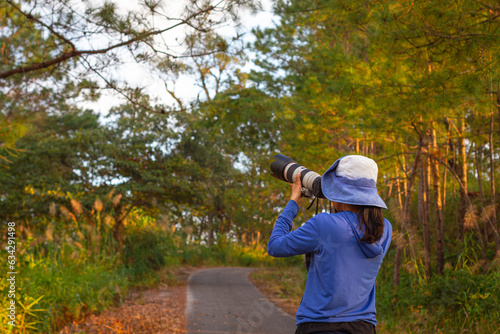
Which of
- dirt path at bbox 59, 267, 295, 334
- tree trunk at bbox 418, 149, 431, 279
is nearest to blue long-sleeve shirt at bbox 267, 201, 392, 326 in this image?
dirt path at bbox 59, 267, 295, 334

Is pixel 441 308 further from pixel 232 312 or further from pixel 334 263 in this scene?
pixel 334 263

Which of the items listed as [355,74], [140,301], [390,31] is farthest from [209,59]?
[140,301]

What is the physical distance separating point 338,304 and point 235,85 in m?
10.4

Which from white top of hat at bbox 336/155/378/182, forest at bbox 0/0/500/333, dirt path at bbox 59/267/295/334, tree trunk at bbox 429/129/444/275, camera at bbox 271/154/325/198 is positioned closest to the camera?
white top of hat at bbox 336/155/378/182

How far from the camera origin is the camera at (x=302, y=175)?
2.47 m

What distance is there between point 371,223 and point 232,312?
20.4ft

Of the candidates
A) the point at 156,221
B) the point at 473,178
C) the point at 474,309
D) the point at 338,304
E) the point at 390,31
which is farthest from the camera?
the point at 156,221

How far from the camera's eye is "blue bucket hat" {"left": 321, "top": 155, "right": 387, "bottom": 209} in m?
2.19

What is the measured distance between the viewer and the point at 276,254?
2172 mm

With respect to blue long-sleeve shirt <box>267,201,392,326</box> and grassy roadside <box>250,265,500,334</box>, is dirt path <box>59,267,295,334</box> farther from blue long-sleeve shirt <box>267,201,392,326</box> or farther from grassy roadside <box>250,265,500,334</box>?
blue long-sleeve shirt <box>267,201,392,326</box>

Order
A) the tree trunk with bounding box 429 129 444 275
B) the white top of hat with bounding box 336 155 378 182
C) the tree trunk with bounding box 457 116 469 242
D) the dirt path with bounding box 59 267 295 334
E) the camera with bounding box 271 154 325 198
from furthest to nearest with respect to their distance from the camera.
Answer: the tree trunk with bounding box 457 116 469 242
the tree trunk with bounding box 429 129 444 275
the dirt path with bounding box 59 267 295 334
the camera with bounding box 271 154 325 198
the white top of hat with bounding box 336 155 378 182

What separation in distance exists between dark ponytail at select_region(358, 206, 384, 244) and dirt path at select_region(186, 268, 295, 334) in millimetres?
4728

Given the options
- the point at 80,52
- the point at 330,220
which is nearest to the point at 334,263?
the point at 330,220

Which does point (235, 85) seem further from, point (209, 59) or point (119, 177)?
point (209, 59)
